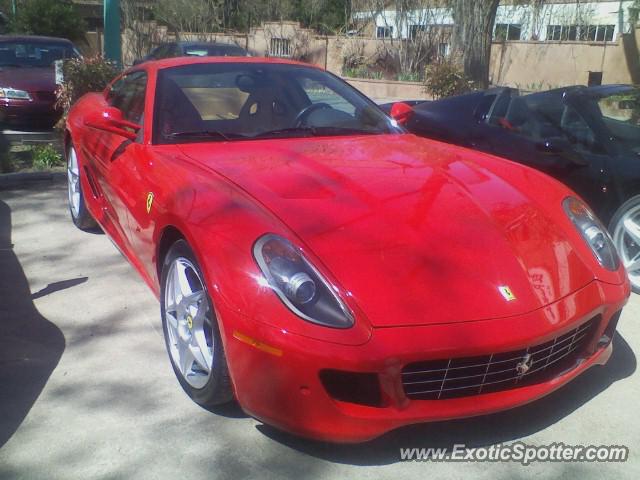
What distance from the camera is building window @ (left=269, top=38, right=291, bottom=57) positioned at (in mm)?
25431

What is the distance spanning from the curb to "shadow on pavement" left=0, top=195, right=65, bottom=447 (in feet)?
8.00

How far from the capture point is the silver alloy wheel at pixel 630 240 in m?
4.47

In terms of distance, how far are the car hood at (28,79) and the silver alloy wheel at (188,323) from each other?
7.00m

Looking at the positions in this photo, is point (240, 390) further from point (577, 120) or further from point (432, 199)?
point (577, 120)

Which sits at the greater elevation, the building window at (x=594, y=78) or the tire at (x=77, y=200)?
the building window at (x=594, y=78)

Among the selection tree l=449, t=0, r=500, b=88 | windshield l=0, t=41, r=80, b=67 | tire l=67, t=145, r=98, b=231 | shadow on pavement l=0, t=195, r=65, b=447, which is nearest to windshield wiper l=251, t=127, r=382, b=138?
shadow on pavement l=0, t=195, r=65, b=447

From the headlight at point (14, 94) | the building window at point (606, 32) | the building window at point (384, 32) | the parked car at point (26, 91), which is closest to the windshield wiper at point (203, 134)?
the parked car at point (26, 91)

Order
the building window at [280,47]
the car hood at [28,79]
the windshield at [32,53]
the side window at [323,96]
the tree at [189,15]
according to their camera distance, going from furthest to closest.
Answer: the tree at [189,15] < the building window at [280,47] < the windshield at [32,53] < the car hood at [28,79] < the side window at [323,96]

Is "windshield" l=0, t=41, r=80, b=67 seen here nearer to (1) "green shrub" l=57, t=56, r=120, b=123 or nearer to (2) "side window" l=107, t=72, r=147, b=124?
(1) "green shrub" l=57, t=56, r=120, b=123

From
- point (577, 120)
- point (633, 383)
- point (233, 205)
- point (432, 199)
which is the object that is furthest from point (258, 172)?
point (577, 120)

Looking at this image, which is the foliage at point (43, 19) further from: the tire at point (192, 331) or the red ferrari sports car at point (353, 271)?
the tire at point (192, 331)

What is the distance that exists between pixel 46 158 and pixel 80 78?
96 centimetres

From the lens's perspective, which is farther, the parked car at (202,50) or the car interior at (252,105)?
the parked car at (202,50)

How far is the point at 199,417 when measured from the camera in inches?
117
